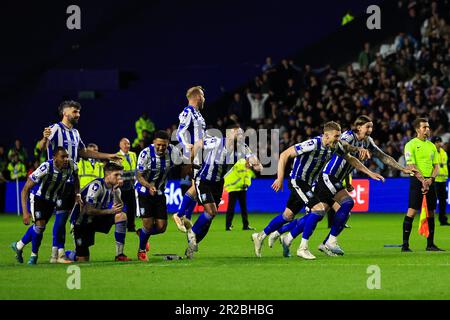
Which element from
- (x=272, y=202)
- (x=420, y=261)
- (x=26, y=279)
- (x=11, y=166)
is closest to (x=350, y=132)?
(x=420, y=261)

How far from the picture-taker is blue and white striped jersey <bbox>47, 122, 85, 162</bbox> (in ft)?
45.2

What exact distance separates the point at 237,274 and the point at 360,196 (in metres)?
16.2

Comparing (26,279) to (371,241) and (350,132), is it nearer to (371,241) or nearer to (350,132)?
(350,132)

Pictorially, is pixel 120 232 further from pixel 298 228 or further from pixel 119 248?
pixel 298 228

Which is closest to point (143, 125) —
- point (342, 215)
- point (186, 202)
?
point (186, 202)

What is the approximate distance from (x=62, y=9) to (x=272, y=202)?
41.9 feet

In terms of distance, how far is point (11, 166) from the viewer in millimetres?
32031

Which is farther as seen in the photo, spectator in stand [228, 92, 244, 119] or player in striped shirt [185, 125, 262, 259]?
spectator in stand [228, 92, 244, 119]

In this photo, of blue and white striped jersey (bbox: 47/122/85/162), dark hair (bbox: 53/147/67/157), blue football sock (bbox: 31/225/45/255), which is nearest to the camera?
dark hair (bbox: 53/147/67/157)

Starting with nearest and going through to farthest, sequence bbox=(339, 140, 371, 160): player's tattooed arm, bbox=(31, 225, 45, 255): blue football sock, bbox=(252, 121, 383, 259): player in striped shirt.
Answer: bbox=(31, 225, 45, 255): blue football sock
bbox=(252, 121, 383, 259): player in striped shirt
bbox=(339, 140, 371, 160): player's tattooed arm

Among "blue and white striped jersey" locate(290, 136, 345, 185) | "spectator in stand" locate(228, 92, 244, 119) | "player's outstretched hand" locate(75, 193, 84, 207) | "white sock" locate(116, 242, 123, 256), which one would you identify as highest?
"spectator in stand" locate(228, 92, 244, 119)

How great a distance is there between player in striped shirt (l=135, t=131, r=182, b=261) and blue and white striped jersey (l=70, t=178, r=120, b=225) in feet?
1.59

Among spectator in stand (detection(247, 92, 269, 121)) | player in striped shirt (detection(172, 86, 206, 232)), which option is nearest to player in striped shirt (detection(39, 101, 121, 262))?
player in striped shirt (detection(172, 86, 206, 232))

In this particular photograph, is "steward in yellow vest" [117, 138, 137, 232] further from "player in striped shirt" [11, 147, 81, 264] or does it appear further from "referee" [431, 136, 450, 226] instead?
"referee" [431, 136, 450, 226]
